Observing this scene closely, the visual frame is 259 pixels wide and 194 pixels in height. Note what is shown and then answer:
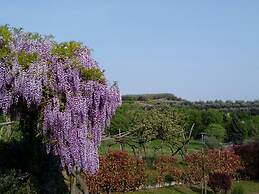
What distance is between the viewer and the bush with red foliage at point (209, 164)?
18.9 meters

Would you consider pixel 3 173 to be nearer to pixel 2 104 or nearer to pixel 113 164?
pixel 2 104

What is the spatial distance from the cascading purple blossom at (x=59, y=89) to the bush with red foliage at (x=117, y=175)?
5.52m

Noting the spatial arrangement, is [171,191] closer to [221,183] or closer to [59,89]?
[221,183]

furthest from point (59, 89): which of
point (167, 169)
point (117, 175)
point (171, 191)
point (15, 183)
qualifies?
point (167, 169)

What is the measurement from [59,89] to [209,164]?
41.7 feet

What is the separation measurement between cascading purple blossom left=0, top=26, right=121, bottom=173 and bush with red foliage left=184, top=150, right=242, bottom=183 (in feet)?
33.4

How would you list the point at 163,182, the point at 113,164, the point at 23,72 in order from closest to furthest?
1. the point at 23,72
2. the point at 113,164
3. the point at 163,182

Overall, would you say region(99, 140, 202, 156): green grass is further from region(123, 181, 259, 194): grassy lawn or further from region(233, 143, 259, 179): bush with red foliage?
region(233, 143, 259, 179): bush with red foliage

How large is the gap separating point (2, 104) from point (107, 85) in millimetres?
1897

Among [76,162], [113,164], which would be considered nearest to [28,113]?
[76,162]

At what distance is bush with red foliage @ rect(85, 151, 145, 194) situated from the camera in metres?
14.8

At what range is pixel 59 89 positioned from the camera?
28.5 ft

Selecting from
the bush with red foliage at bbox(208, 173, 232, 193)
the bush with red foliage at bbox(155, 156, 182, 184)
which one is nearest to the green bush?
the bush with red foliage at bbox(155, 156, 182, 184)

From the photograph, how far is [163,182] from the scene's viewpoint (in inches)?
693
